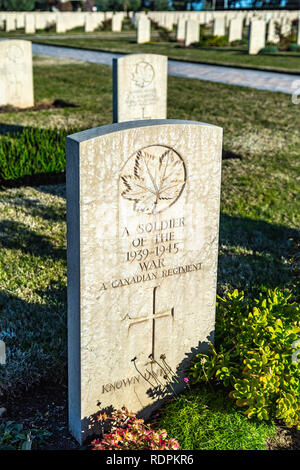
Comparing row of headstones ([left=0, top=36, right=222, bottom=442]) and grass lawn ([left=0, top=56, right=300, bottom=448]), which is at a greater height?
row of headstones ([left=0, top=36, right=222, bottom=442])

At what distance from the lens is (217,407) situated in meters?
2.89

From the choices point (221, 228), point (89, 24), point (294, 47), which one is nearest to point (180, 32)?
point (294, 47)

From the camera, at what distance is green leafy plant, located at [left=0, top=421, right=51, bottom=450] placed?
265cm

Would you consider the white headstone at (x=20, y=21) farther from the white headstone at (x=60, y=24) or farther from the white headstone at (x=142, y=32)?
the white headstone at (x=142, y=32)

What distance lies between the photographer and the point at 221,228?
5566 millimetres

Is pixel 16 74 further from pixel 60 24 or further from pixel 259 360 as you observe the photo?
pixel 60 24

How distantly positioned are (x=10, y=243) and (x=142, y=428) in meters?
2.78

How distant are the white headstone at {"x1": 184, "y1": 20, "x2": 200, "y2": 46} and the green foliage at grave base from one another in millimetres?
24164

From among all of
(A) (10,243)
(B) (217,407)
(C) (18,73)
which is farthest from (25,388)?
(C) (18,73)

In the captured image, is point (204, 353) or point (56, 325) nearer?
point (204, 353)

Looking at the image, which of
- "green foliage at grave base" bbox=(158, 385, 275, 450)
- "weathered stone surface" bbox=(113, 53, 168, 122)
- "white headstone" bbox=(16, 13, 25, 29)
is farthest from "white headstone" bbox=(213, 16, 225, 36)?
"green foliage at grave base" bbox=(158, 385, 275, 450)

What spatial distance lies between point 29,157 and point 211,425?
467 centimetres

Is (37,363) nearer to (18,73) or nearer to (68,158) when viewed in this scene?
(68,158)

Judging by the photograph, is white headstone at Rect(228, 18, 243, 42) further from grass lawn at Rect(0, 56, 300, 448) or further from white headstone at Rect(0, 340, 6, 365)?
white headstone at Rect(0, 340, 6, 365)
